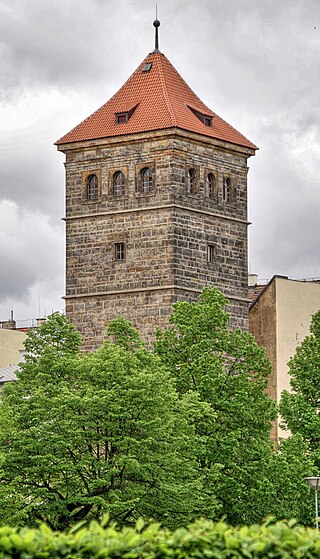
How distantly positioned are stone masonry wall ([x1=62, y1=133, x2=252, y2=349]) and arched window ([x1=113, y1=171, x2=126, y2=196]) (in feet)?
0.61

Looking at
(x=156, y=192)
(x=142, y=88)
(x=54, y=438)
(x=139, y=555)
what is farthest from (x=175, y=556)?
(x=142, y=88)

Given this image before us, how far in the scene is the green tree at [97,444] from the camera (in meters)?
46.8

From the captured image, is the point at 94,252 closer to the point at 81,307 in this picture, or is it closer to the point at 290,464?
the point at 81,307

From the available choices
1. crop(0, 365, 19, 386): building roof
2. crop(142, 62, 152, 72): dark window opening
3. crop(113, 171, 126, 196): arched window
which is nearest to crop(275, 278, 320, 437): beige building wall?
crop(113, 171, 126, 196): arched window

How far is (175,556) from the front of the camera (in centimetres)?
1533

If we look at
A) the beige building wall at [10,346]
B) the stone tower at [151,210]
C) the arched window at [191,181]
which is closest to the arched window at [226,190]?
the stone tower at [151,210]

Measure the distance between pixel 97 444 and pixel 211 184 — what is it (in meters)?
27.8

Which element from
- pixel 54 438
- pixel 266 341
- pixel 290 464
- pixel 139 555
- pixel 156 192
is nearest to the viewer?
pixel 139 555

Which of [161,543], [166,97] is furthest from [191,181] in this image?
[161,543]

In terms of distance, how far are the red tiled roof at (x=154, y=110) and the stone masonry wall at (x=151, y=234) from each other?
0.56 metres

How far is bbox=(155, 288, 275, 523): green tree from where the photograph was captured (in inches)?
2047

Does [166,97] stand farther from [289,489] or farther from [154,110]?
[289,489]

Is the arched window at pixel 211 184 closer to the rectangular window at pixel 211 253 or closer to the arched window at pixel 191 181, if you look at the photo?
the arched window at pixel 191 181

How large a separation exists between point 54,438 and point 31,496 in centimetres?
176
